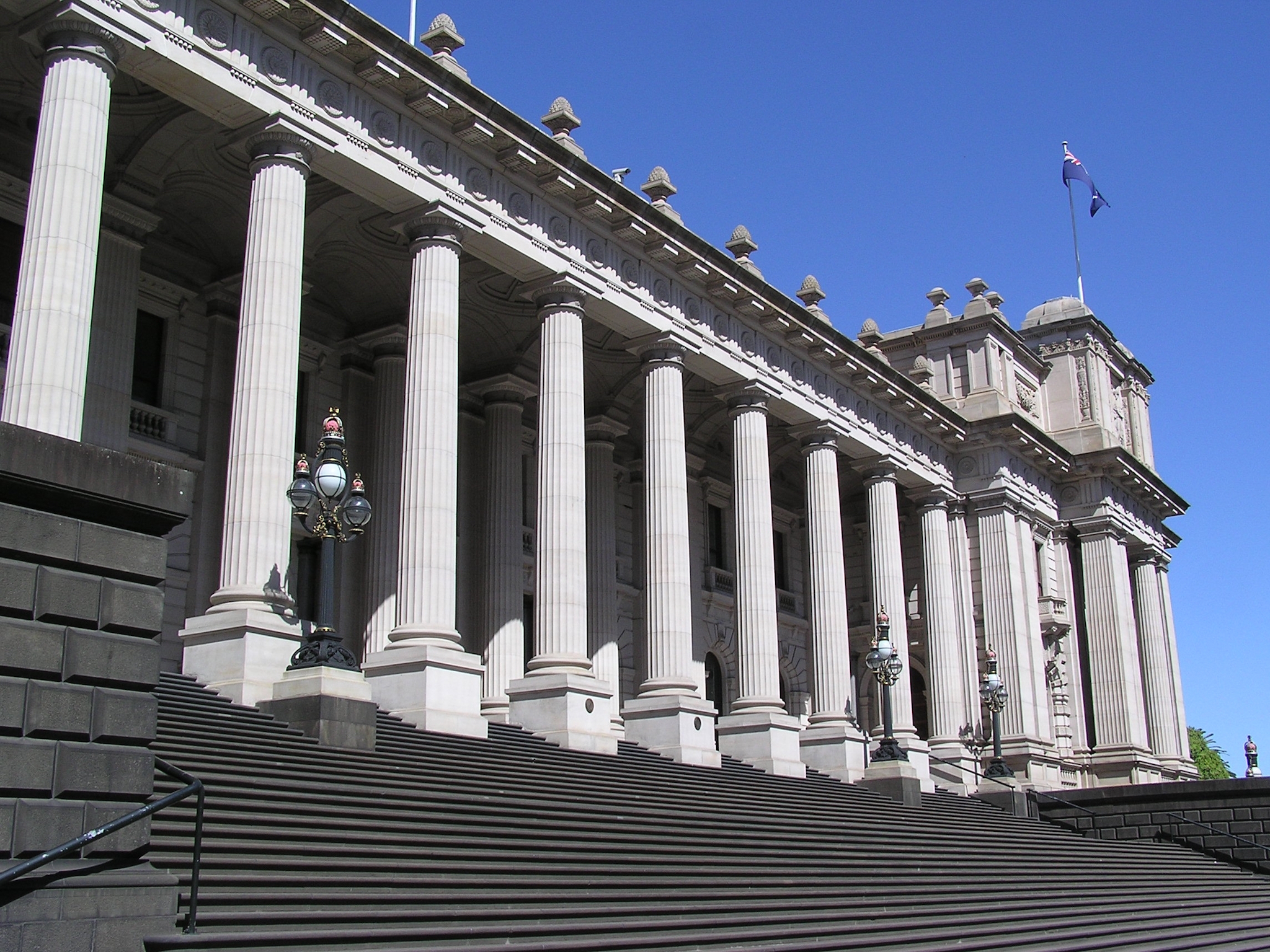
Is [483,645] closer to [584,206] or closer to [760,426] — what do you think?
[760,426]

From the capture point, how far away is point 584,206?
1029 inches

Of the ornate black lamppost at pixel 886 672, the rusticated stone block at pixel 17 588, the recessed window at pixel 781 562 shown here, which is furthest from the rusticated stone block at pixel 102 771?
the recessed window at pixel 781 562

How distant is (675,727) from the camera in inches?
1020

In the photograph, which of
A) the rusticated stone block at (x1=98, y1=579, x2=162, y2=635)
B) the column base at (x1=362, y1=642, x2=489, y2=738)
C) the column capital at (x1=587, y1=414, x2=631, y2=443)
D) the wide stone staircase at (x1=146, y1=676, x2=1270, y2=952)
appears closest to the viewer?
the rusticated stone block at (x1=98, y1=579, x2=162, y2=635)

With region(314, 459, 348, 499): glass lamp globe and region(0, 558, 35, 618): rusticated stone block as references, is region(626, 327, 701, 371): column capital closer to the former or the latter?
region(314, 459, 348, 499): glass lamp globe

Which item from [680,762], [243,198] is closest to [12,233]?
[243,198]

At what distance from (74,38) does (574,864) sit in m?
12.5

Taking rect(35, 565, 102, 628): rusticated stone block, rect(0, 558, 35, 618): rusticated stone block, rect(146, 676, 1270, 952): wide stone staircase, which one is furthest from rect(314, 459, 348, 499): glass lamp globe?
rect(0, 558, 35, 618): rusticated stone block

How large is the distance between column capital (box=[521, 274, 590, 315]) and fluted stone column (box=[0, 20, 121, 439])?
9.09m

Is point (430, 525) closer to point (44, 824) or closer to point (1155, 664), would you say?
point (44, 824)

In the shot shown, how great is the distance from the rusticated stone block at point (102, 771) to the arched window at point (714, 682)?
108 feet

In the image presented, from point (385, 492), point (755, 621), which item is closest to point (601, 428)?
point (755, 621)

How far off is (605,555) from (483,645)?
15.7ft

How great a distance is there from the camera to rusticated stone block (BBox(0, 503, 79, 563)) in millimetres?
8203
